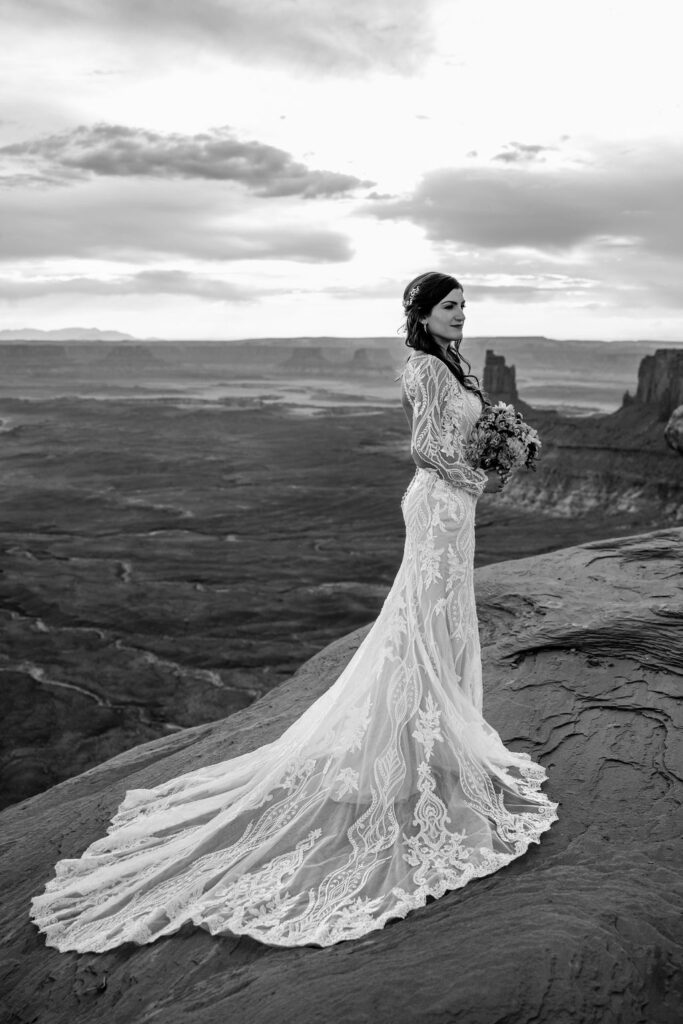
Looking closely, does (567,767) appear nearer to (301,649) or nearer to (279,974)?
(279,974)

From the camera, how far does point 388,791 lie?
13.8 feet

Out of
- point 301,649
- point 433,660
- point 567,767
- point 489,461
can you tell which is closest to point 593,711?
point 567,767

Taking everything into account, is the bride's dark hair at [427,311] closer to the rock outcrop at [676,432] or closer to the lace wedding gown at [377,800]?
the lace wedding gown at [377,800]

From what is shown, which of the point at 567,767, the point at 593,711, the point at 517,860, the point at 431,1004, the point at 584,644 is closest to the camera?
the point at 431,1004

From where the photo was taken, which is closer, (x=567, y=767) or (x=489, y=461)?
(x=489, y=461)

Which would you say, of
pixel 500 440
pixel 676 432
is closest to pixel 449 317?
pixel 500 440

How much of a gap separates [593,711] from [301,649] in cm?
2569

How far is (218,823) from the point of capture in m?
4.33

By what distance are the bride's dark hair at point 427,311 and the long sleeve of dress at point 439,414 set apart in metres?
0.05

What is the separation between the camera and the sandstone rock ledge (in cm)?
307

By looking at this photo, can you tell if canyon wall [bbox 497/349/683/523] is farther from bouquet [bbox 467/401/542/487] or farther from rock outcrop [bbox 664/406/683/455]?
bouquet [bbox 467/401/542/487]

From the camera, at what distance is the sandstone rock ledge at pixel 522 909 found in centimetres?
307

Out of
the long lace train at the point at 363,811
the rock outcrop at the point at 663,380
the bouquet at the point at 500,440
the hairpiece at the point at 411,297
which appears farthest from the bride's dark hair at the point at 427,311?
the rock outcrop at the point at 663,380

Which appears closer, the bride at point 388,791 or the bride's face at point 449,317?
the bride at point 388,791
